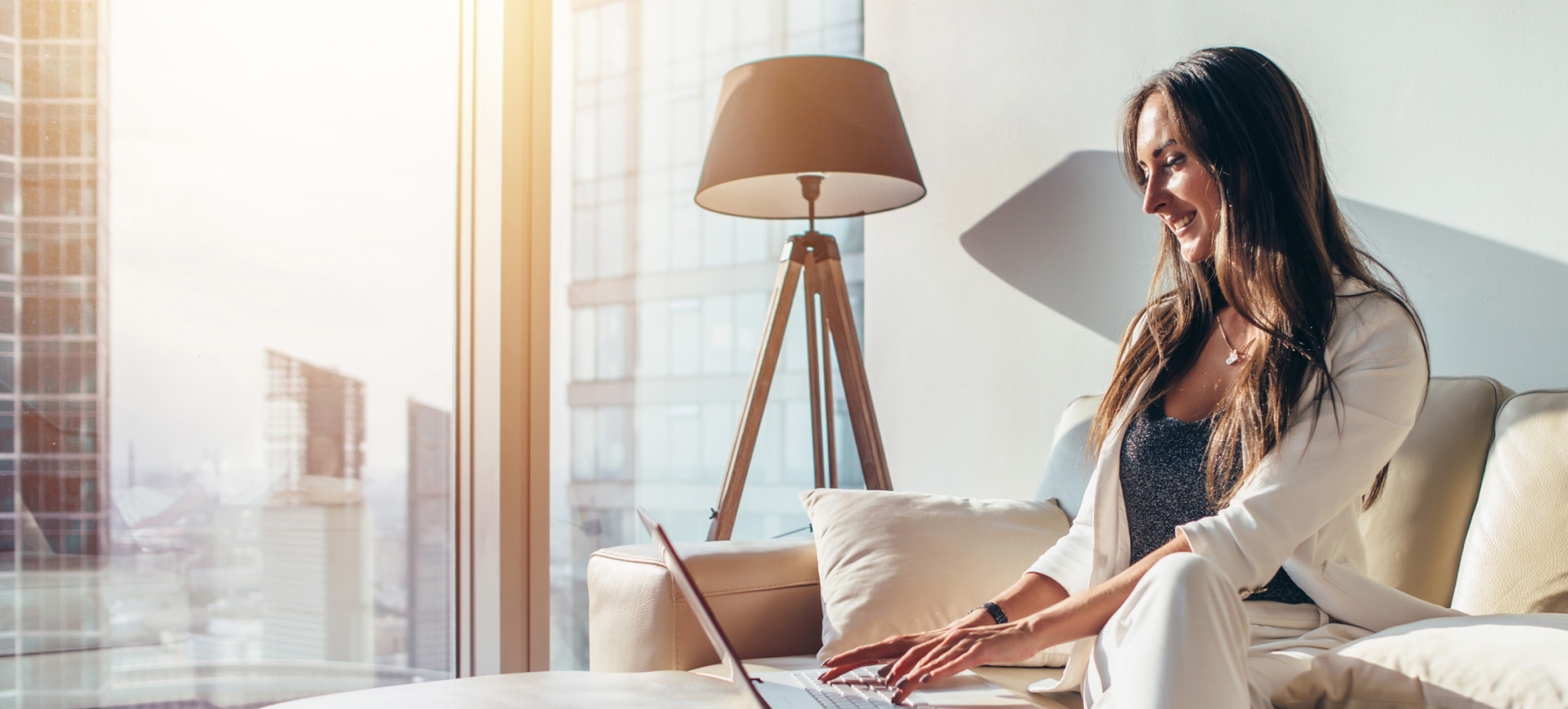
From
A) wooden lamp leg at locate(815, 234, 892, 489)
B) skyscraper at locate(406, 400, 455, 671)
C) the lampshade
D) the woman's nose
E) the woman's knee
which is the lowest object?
skyscraper at locate(406, 400, 455, 671)

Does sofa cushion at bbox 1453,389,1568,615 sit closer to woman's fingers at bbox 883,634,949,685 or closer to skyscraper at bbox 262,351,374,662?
woman's fingers at bbox 883,634,949,685

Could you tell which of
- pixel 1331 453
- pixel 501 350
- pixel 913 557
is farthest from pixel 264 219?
pixel 1331 453

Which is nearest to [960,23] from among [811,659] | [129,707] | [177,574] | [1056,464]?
[1056,464]

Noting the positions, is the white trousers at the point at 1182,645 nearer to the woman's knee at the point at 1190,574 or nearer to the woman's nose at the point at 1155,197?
the woman's knee at the point at 1190,574

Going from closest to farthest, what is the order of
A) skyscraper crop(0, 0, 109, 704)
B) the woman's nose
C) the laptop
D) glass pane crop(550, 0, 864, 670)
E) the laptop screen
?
the laptop screen, the laptop, the woman's nose, skyscraper crop(0, 0, 109, 704), glass pane crop(550, 0, 864, 670)

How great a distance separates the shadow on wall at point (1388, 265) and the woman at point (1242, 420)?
0.45 m

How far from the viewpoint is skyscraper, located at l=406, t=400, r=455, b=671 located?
2.15 m

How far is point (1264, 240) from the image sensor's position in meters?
1.24

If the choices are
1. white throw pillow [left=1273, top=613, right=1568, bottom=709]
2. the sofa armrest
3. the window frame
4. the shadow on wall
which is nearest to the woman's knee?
white throw pillow [left=1273, top=613, right=1568, bottom=709]

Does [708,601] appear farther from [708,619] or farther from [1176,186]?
[1176,186]

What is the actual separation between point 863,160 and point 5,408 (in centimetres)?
165

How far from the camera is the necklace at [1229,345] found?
1.31m

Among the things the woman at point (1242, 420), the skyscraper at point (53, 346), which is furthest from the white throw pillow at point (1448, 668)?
the skyscraper at point (53, 346)

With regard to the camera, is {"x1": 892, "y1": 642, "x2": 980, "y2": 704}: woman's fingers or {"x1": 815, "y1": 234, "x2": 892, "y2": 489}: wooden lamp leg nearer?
{"x1": 892, "y1": 642, "x2": 980, "y2": 704}: woman's fingers
